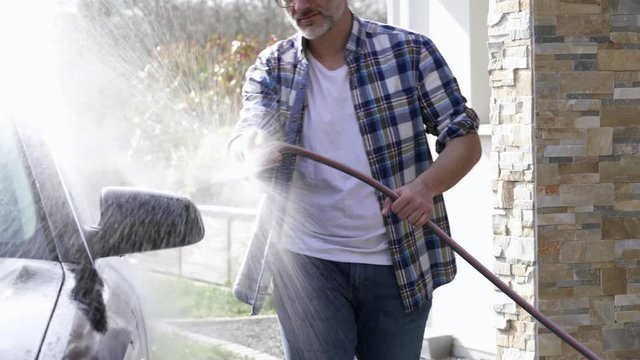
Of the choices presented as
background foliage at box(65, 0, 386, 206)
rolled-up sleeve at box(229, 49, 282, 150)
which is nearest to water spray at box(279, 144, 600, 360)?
rolled-up sleeve at box(229, 49, 282, 150)

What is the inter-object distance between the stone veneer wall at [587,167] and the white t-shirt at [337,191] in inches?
69.0

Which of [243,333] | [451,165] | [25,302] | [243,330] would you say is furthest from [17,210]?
[243,330]

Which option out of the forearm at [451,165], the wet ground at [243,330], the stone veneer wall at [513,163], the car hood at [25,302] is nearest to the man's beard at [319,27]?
the forearm at [451,165]

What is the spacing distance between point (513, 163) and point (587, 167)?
311 millimetres

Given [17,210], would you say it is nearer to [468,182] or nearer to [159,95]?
[468,182]

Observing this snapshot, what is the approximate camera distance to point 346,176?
381 centimetres

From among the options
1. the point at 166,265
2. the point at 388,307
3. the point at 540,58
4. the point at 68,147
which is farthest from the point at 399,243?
the point at 68,147

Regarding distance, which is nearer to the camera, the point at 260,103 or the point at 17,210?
the point at 17,210

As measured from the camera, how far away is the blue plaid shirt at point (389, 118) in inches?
149

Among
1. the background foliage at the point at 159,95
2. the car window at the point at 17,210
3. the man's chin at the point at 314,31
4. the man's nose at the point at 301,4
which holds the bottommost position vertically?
the background foliage at the point at 159,95

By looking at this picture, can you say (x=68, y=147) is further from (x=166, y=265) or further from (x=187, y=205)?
(x=187, y=205)

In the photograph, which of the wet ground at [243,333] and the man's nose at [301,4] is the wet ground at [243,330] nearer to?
the wet ground at [243,333]

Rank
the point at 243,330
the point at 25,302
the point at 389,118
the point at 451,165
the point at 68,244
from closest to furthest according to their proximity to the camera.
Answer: the point at 25,302 → the point at 68,244 → the point at 451,165 → the point at 389,118 → the point at 243,330

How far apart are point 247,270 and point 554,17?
2.06 meters
